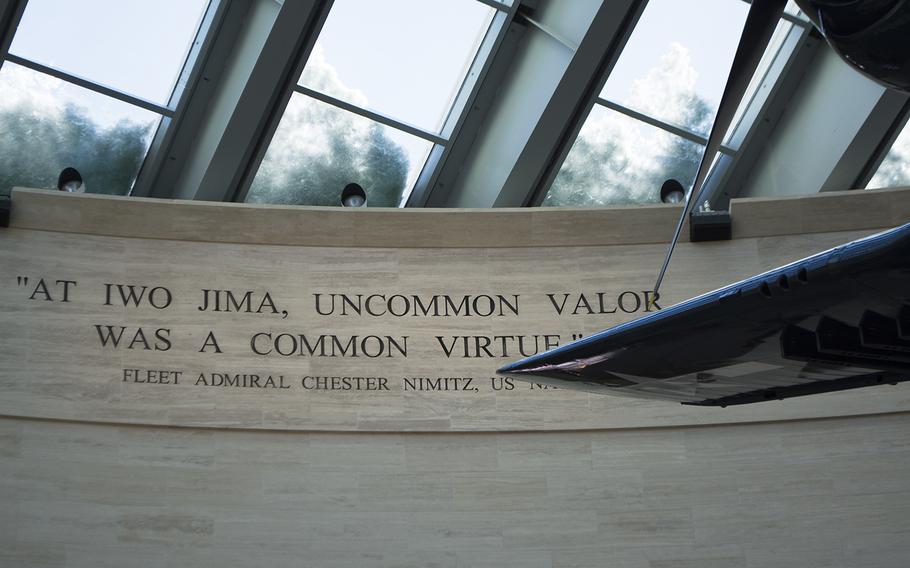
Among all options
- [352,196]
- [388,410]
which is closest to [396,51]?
[352,196]

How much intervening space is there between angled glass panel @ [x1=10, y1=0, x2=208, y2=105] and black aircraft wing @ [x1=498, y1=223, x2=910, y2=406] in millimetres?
7380

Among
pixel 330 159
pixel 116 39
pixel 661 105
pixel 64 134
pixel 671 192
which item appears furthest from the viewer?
pixel 661 105

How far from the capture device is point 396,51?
1208 centimetres

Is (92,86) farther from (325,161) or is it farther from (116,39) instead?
(325,161)

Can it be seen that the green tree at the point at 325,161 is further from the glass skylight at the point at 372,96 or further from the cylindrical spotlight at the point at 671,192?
the cylindrical spotlight at the point at 671,192

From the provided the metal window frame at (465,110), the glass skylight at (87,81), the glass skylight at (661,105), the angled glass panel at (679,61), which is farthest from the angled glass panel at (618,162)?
the glass skylight at (87,81)

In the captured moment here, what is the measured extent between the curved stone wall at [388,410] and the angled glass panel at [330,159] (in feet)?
3.54

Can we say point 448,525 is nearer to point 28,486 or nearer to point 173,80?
point 28,486

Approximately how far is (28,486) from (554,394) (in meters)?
5.21

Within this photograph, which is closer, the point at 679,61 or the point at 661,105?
the point at 679,61

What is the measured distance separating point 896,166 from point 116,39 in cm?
941

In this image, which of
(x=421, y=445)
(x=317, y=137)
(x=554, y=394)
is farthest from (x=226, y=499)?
(x=317, y=137)

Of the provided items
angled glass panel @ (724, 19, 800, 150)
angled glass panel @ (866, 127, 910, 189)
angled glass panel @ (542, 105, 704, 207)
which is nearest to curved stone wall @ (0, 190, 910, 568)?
angled glass panel @ (542, 105, 704, 207)

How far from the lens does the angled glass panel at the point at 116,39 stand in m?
11.0
